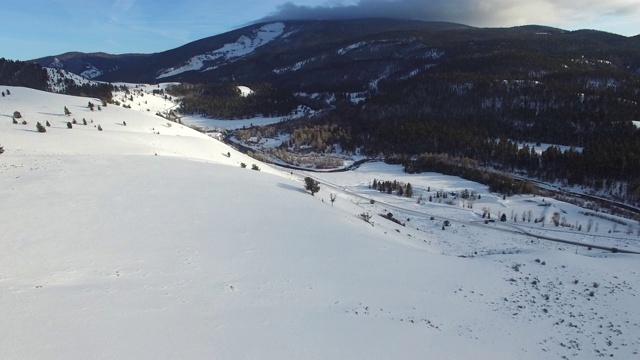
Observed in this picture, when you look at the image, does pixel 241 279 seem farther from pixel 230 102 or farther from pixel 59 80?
pixel 230 102

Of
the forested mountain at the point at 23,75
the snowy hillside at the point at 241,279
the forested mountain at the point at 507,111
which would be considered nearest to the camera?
the snowy hillside at the point at 241,279

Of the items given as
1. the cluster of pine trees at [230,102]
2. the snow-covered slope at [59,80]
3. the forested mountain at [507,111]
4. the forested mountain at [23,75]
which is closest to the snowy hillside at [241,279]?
the forested mountain at [507,111]

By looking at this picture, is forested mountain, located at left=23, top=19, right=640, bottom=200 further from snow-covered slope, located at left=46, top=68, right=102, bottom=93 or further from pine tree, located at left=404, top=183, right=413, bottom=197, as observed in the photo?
snow-covered slope, located at left=46, top=68, right=102, bottom=93

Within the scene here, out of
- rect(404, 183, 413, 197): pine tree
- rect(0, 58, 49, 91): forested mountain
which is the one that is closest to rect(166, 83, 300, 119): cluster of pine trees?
rect(0, 58, 49, 91): forested mountain

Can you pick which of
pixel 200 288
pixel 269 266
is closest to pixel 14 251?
pixel 200 288

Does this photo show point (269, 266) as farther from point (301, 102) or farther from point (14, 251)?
point (301, 102)

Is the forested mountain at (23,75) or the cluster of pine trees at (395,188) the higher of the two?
the forested mountain at (23,75)

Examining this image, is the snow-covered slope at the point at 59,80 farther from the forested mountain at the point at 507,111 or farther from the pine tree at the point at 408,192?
the pine tree at the point at 408,192

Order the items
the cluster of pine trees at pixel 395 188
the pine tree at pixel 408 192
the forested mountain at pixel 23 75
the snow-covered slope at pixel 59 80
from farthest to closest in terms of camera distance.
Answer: the snow-covered slope at pixel 59 80
the forested mountain at pixel 23 75
the cluster of pine trees at pixel 395 188
the pine tree at pixel 408 192

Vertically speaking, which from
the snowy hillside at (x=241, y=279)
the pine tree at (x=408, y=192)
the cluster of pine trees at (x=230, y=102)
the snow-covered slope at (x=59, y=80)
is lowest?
the pine tree at (x=408, y=192)

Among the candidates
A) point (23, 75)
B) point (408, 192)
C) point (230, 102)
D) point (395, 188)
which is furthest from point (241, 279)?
point (230, 102)
